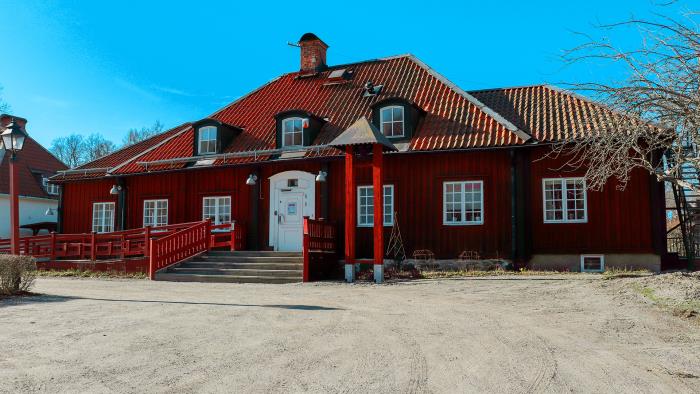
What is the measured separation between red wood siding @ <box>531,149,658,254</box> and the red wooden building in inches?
1.1

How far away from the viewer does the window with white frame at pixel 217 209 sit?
1933 cm

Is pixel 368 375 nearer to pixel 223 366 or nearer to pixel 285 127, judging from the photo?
pixel 223 366

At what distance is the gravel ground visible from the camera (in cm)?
508

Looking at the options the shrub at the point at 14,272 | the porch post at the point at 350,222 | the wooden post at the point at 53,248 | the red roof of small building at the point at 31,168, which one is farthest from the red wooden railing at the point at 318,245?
the red roof of small building at the point at 31,168

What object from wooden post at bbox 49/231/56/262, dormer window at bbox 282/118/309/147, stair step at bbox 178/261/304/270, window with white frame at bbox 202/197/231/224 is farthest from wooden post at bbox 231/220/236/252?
wooden post at bbox 49/231/56/262

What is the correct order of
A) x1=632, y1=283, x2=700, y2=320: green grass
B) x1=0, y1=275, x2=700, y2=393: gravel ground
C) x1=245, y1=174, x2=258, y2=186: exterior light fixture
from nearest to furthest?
x1=0, y1=275, x2=700, y2=393: gravel ground < x1=632, y1=283, x2=700, y2=320: green grass < x1=245, y1=174, x2=258, y2=186: exterior light fixture

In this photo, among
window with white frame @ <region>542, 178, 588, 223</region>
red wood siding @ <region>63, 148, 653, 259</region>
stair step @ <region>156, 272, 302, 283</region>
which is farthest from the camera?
window with white frame @ <region>542, 178, 588, 223</region>

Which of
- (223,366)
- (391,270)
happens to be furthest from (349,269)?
(223,366)

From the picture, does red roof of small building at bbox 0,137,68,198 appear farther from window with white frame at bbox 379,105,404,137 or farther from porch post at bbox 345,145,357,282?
porch post at bbox 345,145,357,282

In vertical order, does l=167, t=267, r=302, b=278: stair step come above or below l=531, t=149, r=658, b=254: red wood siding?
below

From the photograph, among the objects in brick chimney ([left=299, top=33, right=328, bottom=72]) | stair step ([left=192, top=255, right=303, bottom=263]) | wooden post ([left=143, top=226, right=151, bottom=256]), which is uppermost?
brick chimney ([left=299, top=33, right=328, bottom=72])

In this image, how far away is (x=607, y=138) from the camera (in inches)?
354

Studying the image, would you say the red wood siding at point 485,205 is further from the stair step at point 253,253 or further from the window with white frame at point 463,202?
the stair step at point 253,253

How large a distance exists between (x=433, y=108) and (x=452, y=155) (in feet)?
7.19
